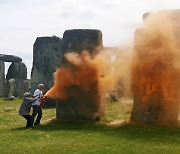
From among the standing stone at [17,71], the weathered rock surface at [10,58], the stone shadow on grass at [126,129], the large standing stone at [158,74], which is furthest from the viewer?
the weathered rock surface at [10,58]

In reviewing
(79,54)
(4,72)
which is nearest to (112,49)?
(79,54)

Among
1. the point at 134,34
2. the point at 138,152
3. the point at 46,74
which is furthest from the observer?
the point at 46,74

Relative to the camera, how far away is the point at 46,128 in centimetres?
1847

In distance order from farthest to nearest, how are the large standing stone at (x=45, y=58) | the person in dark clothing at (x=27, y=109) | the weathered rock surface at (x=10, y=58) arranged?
the weathered rock surface at (x=10, y=58) < the large standing stone at (x=45, y=58) < the person in dark clothing at (x=27, y=109)

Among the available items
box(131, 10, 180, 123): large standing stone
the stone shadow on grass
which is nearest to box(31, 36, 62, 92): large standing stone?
the stone shadow on grass

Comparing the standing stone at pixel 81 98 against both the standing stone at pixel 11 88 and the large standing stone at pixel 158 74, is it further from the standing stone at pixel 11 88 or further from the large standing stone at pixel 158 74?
the standing stone at pixel 11 88

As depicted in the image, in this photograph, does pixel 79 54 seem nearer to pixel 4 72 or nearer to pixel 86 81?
pixel 86 81

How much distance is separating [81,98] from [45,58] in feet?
44.8

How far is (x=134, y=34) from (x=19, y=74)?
31.5 metres

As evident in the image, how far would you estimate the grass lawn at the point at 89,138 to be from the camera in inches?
545

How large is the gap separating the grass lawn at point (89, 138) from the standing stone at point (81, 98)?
553mm

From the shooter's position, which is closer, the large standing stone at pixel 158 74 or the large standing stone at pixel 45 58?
the large standing stone at pixel 158 74

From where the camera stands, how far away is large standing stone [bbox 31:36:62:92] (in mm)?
33250

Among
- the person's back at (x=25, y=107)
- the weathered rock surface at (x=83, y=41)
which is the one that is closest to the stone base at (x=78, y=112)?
the person's back at (x=25, y=107)
